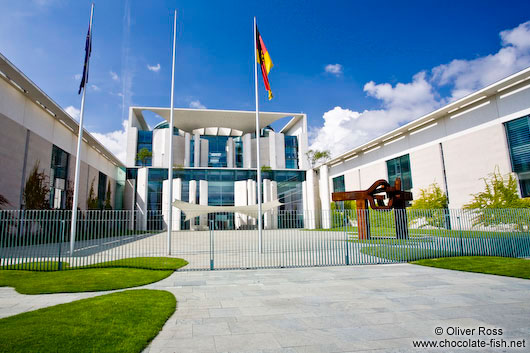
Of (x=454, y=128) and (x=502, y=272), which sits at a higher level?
(x=454, y=128)

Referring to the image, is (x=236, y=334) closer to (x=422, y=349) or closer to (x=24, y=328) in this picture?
(x=422, y=349)

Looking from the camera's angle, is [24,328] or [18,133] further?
[18,133]

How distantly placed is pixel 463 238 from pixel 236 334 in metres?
11.9

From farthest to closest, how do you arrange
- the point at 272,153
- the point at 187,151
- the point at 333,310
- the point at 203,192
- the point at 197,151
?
the point at 272,153
the point at 197,151
the point at 187,151
the point at 203,192
the point at 333,310

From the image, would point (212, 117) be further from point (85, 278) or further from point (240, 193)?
point (85, 278)

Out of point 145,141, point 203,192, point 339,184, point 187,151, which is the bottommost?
point 203,192

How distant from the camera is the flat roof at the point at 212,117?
49.6 metres

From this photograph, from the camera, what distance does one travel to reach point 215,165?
2120 inches

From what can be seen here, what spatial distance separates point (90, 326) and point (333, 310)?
Result: 4119 millimetres

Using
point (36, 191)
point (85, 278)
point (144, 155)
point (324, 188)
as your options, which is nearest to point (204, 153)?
point (144, 155)

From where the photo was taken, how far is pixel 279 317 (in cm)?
523

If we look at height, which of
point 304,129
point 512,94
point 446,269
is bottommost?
point 446,269

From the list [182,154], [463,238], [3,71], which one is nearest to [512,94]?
[463,238]

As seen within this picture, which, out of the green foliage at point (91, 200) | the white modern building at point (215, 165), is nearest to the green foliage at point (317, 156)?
the white modern building at point (215, 165)
